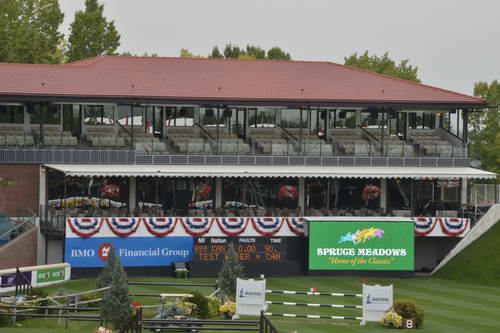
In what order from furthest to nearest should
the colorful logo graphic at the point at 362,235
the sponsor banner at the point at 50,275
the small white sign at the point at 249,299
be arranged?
the colorful logo graphic at the point at 362,235 → the sponsor banner at the point at 50,275 → the small white sign at the point at 249,299

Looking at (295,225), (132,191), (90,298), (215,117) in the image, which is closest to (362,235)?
(295,225)

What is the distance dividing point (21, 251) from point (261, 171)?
1257cm

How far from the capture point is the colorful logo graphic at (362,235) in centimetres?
5672

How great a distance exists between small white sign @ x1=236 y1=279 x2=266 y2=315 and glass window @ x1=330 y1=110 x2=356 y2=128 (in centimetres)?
2575

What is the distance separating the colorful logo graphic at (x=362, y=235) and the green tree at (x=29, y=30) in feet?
124

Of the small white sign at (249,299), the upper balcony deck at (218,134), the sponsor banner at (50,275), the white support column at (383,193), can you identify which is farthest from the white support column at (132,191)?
the small white sign at (249,299)

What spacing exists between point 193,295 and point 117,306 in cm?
460

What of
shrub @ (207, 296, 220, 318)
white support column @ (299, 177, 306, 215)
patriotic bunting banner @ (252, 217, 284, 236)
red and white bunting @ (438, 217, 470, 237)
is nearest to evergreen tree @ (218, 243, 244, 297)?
shrub @ (207, 296, 220, 318)

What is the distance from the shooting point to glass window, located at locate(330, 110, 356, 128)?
65375 mm

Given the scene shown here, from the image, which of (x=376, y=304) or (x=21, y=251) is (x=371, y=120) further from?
(x=376, y=304)

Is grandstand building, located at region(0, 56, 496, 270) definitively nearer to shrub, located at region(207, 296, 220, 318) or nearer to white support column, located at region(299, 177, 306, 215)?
white support column, located at region(299, 177, 306, 215)

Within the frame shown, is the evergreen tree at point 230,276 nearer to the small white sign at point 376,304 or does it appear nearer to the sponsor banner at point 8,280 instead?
the small white sign at point 376,304

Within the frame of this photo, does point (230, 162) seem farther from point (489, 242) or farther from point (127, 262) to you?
point (489, 242)

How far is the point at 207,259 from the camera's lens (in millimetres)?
54688
